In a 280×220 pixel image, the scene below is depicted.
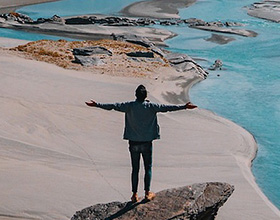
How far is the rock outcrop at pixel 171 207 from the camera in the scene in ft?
24.9

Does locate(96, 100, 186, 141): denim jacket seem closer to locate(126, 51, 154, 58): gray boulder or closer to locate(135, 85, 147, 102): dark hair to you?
locate(135, 85, 147, 102): dark hair

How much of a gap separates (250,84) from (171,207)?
736 inches

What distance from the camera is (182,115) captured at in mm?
18219

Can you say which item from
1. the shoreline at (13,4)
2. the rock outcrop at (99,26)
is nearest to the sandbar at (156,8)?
the rock outcrop at (99,26)

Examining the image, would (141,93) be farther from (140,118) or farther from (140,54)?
(140,54)

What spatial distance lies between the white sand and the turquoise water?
773mm

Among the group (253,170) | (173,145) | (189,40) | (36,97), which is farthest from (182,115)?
(189,40)

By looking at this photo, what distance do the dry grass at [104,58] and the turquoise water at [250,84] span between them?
3.48 meters

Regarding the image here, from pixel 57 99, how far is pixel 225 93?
9.77 m

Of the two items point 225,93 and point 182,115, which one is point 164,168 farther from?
point 225,93

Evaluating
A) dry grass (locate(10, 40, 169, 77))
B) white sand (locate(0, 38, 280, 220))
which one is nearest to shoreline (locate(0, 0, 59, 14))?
dry grass (locate(10, 40, 169, 77))

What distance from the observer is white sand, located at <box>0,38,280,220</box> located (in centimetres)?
1072

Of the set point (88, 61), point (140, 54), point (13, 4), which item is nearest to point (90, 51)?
point (88, 61)

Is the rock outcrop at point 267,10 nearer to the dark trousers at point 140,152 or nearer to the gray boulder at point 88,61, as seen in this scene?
the gray boulder at point 88,61
